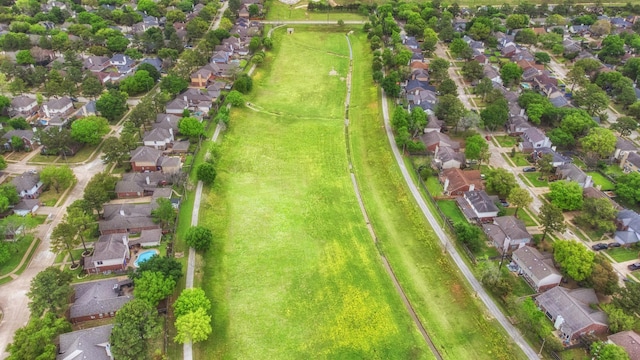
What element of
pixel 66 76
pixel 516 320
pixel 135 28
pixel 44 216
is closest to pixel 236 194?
pixel 44 216

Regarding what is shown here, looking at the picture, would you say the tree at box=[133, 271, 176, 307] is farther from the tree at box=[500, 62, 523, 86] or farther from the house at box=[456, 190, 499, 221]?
the tree at box=[500, 62, 523, 86]

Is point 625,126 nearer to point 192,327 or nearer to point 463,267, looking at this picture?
point 463,267

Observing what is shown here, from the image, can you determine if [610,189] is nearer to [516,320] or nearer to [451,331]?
[516,320]

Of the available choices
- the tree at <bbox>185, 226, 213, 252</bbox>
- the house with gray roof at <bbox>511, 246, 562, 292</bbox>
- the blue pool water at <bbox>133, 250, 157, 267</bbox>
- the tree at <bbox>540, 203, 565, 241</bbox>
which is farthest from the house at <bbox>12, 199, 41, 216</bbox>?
the tree at <bbox>540, 203, 565, 241</bbox>

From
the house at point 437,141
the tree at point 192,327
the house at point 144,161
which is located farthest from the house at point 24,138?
the house at point 437,141

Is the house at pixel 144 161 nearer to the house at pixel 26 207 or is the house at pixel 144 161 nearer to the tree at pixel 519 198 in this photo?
the house at pixel 26 207

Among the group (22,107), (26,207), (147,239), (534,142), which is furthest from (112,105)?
(534,142)
